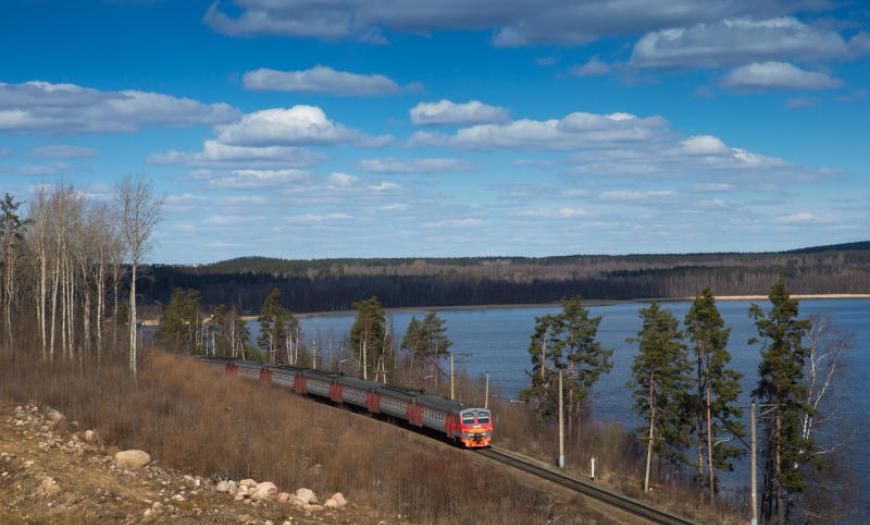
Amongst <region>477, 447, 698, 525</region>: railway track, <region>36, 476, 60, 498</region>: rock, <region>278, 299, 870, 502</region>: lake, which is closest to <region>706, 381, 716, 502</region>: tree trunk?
<region>278, 299, 870, 502</region>: lake

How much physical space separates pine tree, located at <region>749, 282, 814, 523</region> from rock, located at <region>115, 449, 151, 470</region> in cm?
2828

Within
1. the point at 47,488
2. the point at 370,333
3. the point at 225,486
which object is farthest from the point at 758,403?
the point at 370,333

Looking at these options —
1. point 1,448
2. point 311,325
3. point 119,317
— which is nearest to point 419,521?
point 1,448

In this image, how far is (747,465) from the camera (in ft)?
180

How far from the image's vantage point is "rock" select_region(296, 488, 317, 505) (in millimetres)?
25562

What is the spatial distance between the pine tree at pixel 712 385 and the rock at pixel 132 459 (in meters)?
28.7

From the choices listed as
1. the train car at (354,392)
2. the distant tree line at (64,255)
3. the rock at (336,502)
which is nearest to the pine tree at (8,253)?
the distant tree line at (64,255)

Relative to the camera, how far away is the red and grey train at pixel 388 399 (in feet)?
135

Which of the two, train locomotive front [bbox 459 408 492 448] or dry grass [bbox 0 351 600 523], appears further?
train locomotive front [bbox 459 408 492 448]

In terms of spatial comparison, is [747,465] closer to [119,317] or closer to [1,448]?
[1,448]

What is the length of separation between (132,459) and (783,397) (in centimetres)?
3129

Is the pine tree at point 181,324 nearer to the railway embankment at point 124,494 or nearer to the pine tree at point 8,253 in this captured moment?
the pine tree at point 8,253

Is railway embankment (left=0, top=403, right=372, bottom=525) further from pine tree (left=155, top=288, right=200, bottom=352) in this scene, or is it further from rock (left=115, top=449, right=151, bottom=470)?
pine tree (left=155, top=288, right=200, bottom=352)

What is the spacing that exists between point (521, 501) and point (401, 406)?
16.4 m
